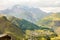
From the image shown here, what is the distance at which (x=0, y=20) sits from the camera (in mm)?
94000

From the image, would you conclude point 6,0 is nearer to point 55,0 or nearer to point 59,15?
point 55,0

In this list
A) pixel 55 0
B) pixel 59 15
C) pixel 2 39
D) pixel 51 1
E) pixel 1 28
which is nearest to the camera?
pixel 2 39

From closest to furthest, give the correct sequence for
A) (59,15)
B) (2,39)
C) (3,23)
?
1. (2,39)
2. (3,23)
3. (59,15)

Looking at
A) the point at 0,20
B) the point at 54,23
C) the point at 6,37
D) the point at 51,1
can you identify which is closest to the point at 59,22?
the point at 54,23

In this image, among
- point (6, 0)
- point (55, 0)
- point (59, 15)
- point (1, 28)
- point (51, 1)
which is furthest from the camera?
point (59, 15)

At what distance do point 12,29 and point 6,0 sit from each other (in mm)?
39377

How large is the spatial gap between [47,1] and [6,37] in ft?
410

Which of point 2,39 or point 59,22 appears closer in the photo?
point 2,39

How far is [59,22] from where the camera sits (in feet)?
541

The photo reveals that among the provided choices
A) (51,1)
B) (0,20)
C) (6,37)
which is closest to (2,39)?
(6,37)

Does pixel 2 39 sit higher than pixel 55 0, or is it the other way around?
pixel 55 0

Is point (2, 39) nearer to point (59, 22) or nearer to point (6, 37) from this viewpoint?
point (6, 37)

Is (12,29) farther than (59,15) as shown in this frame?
No

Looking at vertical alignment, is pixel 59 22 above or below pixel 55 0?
below
